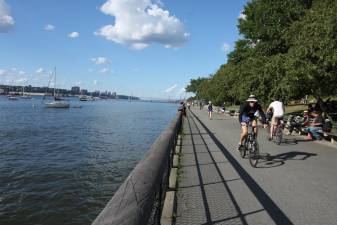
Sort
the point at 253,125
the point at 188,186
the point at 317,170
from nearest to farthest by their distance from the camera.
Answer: the point at 188,186 → the point at 317,170 → the point at 253,125

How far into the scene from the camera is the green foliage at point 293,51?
17766 mm

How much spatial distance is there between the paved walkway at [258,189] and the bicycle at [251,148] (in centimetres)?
22

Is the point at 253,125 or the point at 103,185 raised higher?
the point at 253,125

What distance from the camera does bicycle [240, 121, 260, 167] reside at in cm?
1030

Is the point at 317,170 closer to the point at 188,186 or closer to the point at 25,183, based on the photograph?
the point at 188,186

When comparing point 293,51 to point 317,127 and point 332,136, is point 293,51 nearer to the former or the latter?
point 317,127

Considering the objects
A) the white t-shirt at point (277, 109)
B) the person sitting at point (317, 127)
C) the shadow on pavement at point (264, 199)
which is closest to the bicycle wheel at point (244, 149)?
the shadow on pavement at point (264, 199)

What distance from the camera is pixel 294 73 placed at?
19.4 m

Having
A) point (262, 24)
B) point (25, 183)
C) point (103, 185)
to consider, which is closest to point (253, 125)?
point (103, 185)

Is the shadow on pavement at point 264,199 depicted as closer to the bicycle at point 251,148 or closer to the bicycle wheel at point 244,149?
the bicycle at point 251,148

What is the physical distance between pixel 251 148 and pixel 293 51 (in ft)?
38.1

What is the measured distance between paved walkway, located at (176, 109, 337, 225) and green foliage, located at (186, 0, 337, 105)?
269 inches

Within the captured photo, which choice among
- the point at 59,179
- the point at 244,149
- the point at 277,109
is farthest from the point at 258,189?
the point at 59,179

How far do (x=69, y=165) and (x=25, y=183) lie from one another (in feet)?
12.4
